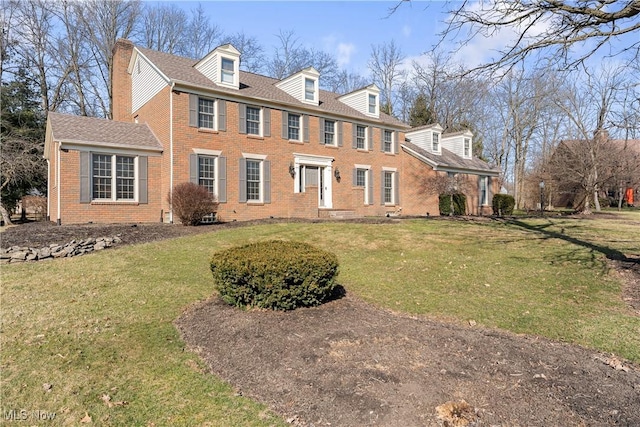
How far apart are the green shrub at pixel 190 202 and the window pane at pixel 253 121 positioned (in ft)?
17.1

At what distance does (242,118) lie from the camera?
1728 cm

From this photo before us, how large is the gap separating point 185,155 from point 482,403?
48.7ft

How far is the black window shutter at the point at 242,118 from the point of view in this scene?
56.5ft

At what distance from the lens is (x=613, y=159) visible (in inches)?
960

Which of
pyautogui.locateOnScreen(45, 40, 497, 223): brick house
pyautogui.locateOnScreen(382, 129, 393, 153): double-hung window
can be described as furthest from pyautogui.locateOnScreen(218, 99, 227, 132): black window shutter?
pyautogui.locateOnScreen(382, 129, 393, 153): double-hung window

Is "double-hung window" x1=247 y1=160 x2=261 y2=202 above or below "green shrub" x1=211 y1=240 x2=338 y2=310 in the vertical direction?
above

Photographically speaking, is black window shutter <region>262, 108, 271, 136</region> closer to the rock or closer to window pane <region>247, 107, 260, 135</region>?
window pane <region>247, 107, 260, 135</region>

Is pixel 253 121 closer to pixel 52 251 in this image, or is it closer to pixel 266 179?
pixel 266 179

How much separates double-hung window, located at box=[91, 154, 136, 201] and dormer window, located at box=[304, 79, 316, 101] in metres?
9.22

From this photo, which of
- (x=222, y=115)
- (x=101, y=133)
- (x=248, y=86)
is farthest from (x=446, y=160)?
(x=101, y=133)

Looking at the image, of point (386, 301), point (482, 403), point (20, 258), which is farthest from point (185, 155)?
point (482, 403)

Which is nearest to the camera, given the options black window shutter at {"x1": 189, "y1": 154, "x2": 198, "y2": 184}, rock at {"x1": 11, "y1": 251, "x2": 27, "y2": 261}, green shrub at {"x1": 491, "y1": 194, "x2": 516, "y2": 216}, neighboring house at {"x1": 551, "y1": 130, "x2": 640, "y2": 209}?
rock at {"x1": 11, "y1": 251, "x2": 27, "y2": 261}

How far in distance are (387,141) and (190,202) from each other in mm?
13866

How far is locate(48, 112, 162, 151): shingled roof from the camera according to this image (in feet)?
46.9
